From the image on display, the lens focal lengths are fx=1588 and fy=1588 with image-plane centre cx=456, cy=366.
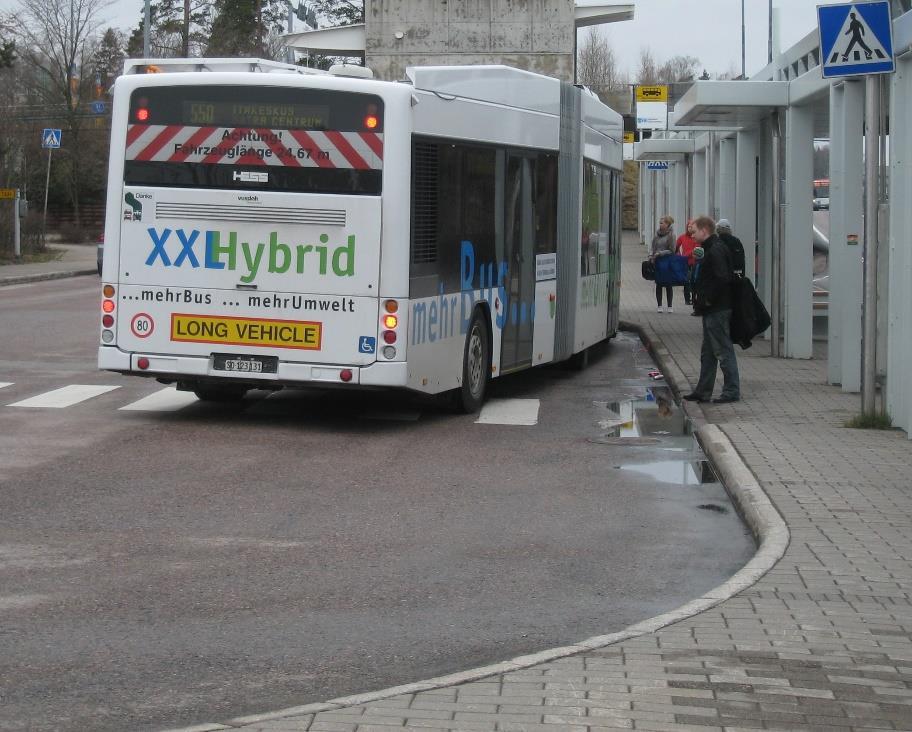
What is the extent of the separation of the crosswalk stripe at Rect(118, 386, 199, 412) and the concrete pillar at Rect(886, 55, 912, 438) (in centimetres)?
627

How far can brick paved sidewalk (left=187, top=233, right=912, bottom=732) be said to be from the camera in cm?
516

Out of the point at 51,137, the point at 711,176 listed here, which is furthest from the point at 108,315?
the point at 51,137

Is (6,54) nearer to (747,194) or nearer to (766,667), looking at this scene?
(747,194)

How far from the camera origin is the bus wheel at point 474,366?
46.9 ft

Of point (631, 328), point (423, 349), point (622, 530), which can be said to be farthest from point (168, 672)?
point (631, 328)

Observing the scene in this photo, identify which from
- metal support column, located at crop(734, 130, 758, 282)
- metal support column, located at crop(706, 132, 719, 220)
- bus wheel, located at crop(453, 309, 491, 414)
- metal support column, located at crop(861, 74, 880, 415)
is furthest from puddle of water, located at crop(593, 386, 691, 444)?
metal support column, located at crop(706, 132, 719, 220)

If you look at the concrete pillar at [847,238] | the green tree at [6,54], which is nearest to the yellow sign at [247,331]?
the concrete pillar at [847,238]

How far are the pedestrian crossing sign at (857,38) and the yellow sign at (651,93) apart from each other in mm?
28677

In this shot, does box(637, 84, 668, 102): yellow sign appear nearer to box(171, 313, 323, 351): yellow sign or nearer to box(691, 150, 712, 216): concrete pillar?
box(691, 150, 712, 216): concrete pillar

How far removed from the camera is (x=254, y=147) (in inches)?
510

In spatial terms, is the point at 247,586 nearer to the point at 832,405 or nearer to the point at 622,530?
the point at 622,530

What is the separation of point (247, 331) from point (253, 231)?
0.82m

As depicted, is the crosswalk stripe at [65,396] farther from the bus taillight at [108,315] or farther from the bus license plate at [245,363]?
the bus license plate at [245,363]

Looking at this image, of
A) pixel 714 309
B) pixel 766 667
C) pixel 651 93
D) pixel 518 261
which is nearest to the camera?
pixel 766 667
